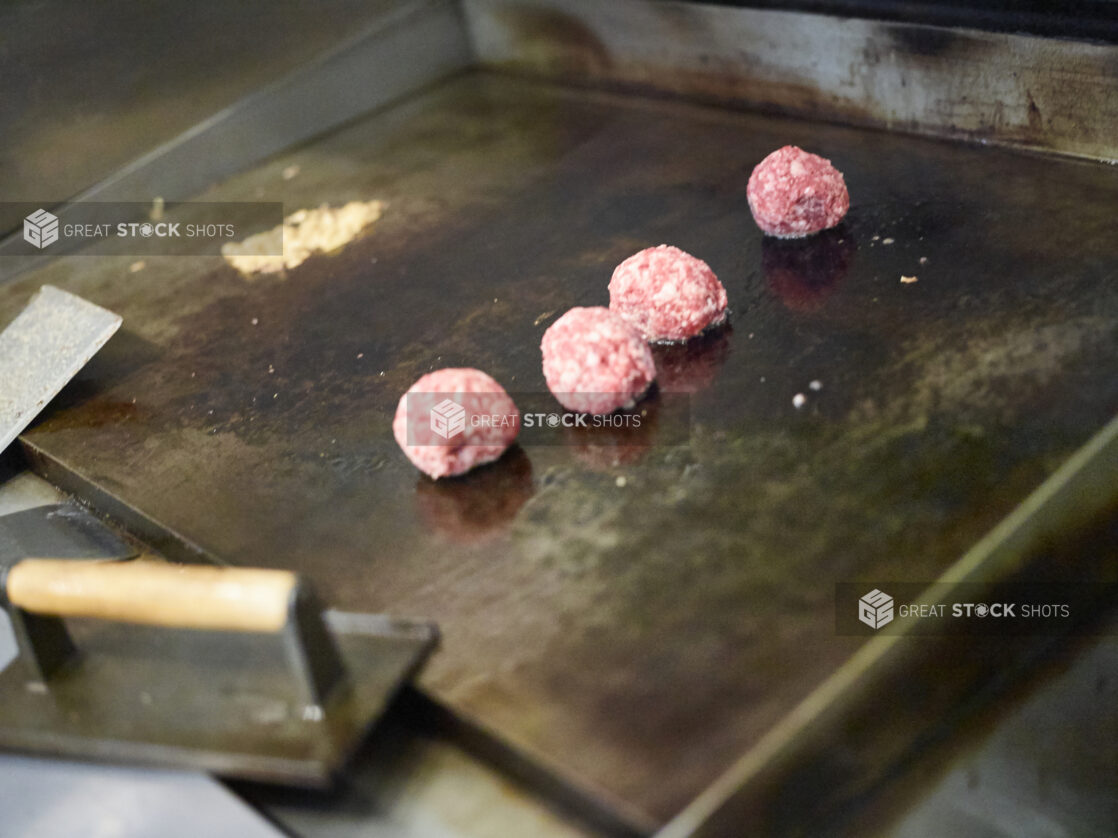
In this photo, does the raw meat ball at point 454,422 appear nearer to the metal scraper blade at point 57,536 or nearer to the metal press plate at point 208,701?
the metal press plate at point 208,701

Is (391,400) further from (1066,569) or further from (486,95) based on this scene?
(486,95)

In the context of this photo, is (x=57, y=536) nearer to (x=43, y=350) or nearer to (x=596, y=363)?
(x=43, y=350)

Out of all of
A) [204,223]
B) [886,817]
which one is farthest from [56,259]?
[886,817]

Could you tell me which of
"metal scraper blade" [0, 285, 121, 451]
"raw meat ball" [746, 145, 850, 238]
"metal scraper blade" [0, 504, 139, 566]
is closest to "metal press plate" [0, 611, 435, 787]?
"metal scraper blade" [0, 504, 139, 566]

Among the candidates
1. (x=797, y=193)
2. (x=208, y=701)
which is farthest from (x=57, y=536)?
A: (x=797, y=193)

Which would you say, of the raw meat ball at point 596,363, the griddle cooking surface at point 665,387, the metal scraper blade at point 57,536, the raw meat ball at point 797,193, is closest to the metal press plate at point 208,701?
the griddle cooking surface at point 665,387

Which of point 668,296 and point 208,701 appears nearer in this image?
point 208,701
